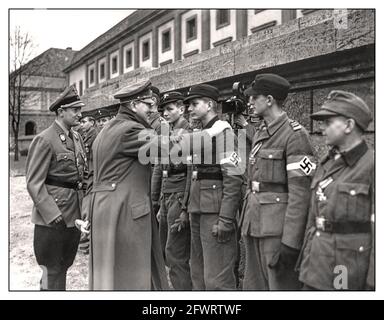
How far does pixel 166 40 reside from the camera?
28.7 meters

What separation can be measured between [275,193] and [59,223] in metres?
2.13

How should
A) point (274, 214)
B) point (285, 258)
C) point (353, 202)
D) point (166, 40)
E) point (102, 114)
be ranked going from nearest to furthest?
1. point (353, 202)
2. point (285, 258)
3. point (274, 214)
4. point (102, 114)
5. point (166, 40)

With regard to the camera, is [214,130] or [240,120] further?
[240,120]

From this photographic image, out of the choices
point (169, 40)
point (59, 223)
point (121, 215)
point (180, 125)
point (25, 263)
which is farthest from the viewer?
point (169, 40)

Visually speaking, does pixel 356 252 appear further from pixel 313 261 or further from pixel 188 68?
pixel 188 68

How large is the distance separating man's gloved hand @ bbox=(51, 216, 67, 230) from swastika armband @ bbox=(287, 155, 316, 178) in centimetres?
222

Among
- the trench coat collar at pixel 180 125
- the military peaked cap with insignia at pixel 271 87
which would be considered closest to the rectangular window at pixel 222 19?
the trench coat collar at pixel 180 125

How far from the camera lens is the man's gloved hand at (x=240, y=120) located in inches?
180

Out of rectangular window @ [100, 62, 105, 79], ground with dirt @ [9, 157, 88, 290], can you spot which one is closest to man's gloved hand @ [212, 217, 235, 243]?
ground with dirt @ [9, 157, 88, 290]

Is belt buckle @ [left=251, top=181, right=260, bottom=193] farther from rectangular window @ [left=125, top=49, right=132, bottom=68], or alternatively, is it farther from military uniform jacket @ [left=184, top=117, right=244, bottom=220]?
rectangular window @ [left=125, top=49, right=132, bottom=68]

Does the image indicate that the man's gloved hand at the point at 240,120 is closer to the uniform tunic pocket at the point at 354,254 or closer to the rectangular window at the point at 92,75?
the uniform tunic pocket at the point at 354,254

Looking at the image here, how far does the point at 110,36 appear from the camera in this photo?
34.4m

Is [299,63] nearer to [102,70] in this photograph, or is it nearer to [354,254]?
[354,254]

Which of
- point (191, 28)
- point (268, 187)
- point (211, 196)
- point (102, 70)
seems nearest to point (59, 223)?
point (211, 196)
